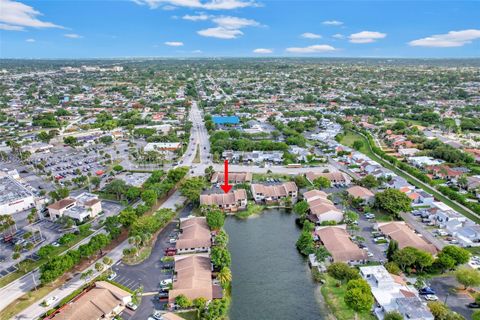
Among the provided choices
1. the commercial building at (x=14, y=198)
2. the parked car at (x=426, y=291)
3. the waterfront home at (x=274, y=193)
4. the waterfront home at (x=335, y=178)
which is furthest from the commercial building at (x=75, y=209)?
the parked car at (x=426, y=291)

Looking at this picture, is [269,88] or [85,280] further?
[269,88]

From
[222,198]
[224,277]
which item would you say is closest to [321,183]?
[222,198]

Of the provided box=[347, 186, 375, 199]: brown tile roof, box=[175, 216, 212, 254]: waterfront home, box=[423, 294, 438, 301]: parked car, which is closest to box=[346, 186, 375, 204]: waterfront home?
box=[347, 186, 375, 199]: brown tile roof

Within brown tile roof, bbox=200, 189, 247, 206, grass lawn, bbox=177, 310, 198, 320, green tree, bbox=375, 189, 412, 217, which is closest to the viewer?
grass lawn, bbox=177, 310, 198, 320

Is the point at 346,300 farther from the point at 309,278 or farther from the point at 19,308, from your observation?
the point at 19,308

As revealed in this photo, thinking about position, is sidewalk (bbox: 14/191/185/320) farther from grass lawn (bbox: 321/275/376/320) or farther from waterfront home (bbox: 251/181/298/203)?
grass lawn (bbox: 321/275/376/320)

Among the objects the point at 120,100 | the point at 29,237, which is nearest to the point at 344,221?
the point at 29,237
